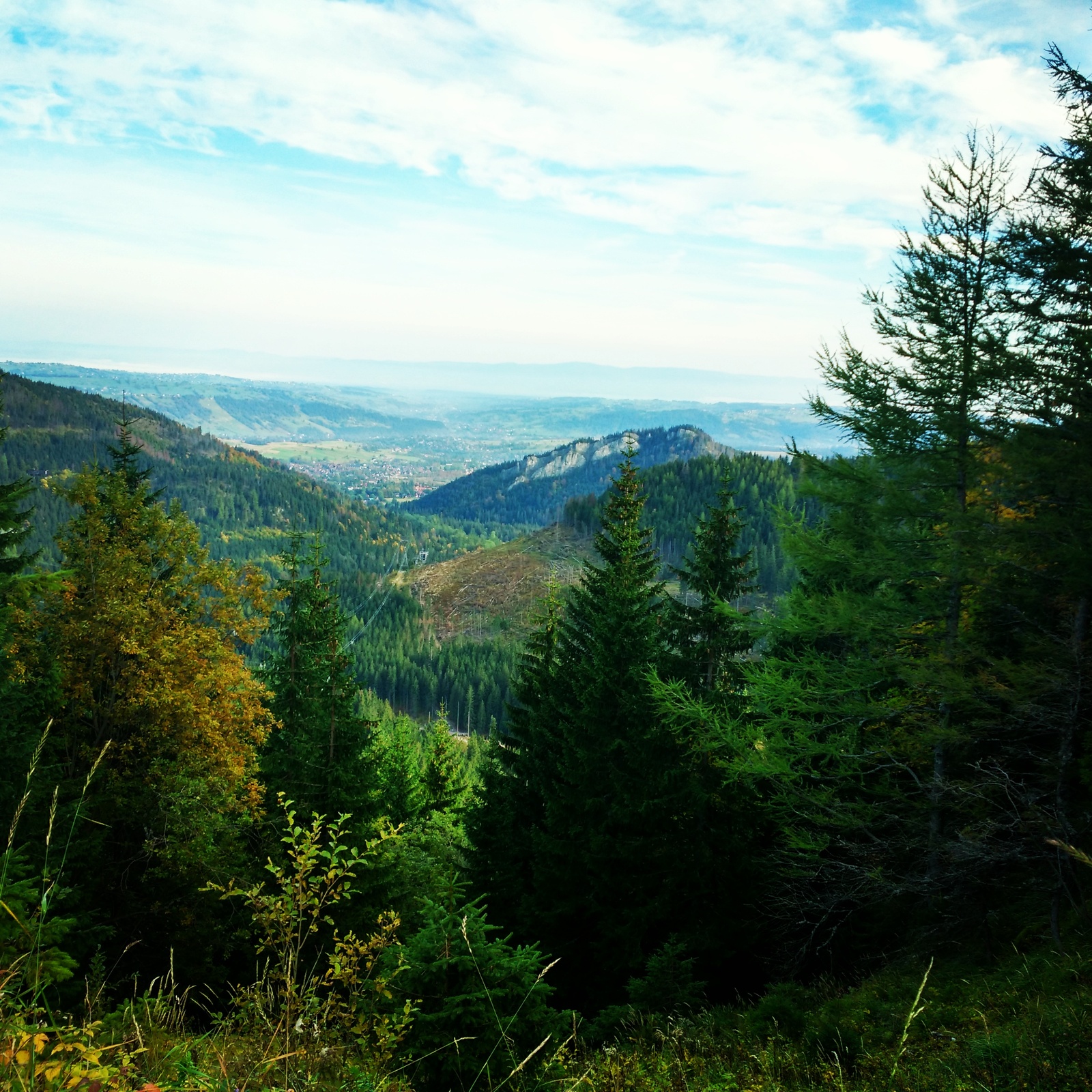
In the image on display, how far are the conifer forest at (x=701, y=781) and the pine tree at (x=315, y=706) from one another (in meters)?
0.11

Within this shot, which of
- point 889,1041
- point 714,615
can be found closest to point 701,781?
point 714,615

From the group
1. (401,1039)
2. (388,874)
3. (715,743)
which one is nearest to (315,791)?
(388,874)

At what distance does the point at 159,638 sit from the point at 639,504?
12.5m

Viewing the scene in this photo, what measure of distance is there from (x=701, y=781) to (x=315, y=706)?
9.33m

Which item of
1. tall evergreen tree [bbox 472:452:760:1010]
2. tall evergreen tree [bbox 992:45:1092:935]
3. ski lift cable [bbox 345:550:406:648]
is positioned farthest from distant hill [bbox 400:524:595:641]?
tall evergreen tree [bbox 992:45:1092:935]

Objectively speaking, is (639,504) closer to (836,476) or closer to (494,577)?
(836,476)

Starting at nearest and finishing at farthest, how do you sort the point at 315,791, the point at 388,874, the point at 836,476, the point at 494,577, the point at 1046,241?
the point at 1046,241
the point at 836,476
the point at 388,874
the point at 315,791
the point at 494,577

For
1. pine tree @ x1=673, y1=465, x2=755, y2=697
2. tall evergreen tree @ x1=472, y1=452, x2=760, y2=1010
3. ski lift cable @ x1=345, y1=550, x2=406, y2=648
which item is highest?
pine tree @ x1=673, y1=465, x2=755, y2=697

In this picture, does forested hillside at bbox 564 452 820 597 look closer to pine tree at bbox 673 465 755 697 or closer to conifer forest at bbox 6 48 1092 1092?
pine tree at bbox 673 465 755 697

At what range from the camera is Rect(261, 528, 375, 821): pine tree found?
16.4 metres

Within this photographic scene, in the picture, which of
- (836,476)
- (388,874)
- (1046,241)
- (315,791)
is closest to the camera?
(1046,241)

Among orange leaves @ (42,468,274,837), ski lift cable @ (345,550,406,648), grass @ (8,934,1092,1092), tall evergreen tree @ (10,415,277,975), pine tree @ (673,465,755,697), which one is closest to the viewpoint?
grass @ (8,934,1092,1092)

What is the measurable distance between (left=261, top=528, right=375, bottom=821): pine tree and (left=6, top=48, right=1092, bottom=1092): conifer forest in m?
0.11

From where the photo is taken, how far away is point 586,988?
14.3 metres
